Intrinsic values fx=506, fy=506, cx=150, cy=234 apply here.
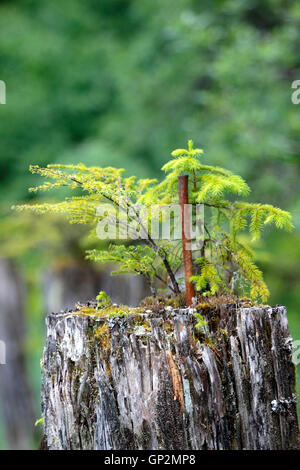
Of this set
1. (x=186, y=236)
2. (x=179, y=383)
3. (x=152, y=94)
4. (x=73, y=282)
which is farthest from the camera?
(x=152, y=94)

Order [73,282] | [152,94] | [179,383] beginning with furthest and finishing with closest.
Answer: [152,94] < [73,282] < [179,383]

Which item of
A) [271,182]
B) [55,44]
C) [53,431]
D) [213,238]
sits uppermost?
[55,44]

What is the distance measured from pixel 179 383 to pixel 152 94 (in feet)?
24.9

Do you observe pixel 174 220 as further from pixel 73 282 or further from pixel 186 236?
pixel 73 282

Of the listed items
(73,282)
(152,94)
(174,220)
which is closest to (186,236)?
(174,220)

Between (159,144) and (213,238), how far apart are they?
6.60 meters

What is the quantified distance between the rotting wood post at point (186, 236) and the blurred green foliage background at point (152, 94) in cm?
353

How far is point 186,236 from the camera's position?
254cm

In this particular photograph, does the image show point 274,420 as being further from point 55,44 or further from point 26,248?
point 55,44

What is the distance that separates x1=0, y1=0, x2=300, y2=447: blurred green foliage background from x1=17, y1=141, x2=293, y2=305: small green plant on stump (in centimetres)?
339

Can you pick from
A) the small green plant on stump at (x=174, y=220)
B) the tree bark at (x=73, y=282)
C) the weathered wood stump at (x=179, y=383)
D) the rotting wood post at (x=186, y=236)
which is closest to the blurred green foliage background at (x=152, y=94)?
the tree bark at (x=73, y=282)

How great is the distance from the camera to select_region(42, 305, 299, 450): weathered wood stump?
221cm

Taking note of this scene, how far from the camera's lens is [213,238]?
2623mm

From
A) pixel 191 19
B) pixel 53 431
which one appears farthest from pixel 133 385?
pixel 191 19
